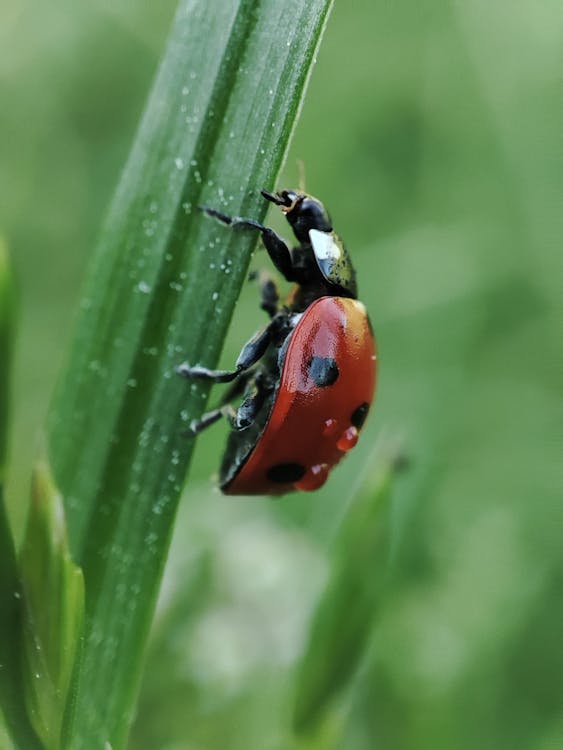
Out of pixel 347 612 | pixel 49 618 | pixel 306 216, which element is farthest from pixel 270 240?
pixel 49 618

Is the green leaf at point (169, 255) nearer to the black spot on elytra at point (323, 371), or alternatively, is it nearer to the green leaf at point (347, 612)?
the green leaf at point (347, 612)

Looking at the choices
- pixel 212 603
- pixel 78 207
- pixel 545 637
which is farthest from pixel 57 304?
pixel 545 637

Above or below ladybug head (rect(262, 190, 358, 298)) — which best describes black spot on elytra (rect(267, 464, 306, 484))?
below

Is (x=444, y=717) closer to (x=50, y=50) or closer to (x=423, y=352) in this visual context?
(x=423, y=352)

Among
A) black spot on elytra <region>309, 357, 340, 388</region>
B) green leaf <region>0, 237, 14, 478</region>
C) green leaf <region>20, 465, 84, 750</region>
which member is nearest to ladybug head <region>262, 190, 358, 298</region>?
black spot on elytra <region>309, 357, 340, 388</region>

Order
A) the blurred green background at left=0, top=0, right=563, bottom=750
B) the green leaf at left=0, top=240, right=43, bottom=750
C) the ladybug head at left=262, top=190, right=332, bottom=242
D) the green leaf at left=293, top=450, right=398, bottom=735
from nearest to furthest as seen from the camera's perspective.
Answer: the green leaf at left=0, top=240, right=43, bottom=750 < the green leaf at left=293, top=450, right=398, bottom=735 < the ladybug head at left=262, top=190, right=332, bottom=242 < the blurred green background at left=0, top=0, right=563, bottom=750

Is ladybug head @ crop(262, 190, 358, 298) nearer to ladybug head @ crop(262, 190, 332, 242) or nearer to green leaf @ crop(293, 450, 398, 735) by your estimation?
ladybug head @ crop(262, 190, 332, 242)

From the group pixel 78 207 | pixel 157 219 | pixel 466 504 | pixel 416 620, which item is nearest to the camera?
pixel 157 219
